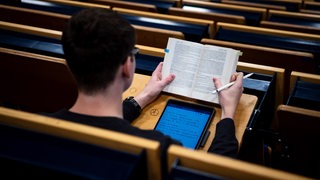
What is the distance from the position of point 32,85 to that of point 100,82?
2.90 feet

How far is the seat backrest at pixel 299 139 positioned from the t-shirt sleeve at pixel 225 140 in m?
0.20

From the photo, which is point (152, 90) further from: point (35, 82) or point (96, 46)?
point (35, 82)

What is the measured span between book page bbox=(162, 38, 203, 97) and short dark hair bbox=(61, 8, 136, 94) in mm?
380

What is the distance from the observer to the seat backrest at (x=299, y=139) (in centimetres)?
123

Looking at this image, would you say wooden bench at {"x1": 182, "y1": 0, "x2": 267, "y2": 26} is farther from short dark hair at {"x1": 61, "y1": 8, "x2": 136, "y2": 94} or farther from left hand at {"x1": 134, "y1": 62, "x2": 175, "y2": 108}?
short dark hair at {"x1": 61, "y1": 8, "x2": 136, "y2": 94}

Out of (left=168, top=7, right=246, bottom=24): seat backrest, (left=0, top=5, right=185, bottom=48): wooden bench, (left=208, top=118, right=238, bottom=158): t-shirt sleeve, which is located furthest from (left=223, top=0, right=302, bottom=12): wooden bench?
(left=208, top=118, right=238, bottom=158): t-shirt sleeve

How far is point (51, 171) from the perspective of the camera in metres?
0.83

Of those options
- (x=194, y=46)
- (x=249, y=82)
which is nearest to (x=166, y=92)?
(x=194, y=46)

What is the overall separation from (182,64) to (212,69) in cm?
12

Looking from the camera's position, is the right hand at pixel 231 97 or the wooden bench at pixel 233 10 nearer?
the right hand at pixel 231 97

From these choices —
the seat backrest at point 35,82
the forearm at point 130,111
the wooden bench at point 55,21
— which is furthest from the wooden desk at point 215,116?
the wooden bench at point 55,21

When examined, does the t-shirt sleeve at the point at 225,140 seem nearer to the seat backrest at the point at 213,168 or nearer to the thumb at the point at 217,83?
the thumb at the point at 217,83

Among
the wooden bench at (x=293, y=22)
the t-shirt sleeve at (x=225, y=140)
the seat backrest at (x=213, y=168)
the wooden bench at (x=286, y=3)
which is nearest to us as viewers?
the seat backrest at (x=213, y=168)

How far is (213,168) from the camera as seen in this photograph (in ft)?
2.72
